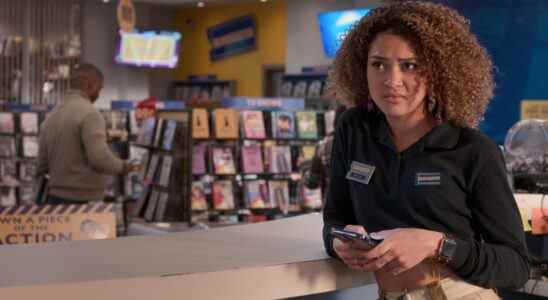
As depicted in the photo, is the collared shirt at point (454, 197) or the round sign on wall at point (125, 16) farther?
the round sign on wall at point (125, 16)

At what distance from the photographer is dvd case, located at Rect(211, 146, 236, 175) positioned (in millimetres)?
8242

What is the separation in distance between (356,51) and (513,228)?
541 mm

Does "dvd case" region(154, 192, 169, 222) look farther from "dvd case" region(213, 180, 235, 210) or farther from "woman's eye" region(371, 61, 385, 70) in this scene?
"woman's eye" region(371, 61, 385, 70)

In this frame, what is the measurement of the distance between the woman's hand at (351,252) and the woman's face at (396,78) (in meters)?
0.28

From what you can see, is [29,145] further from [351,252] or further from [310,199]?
[351,252]

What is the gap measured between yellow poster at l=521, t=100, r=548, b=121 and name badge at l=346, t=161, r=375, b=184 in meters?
2.18

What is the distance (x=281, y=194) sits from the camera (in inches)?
337

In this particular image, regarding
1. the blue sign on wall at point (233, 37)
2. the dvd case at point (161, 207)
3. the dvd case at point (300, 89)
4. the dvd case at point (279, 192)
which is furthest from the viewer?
the blue sign on wall at point (233, 37)

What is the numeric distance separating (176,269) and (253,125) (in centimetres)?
680

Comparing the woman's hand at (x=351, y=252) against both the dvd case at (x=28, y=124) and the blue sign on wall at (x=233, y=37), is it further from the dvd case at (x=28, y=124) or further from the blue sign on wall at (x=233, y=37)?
the blue sign on wall at (x=233, y=37)

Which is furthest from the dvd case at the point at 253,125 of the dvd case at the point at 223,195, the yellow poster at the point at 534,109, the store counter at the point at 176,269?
the store counter at the point at 176,269

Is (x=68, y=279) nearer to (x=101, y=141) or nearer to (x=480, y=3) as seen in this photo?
(x=480, y=3)

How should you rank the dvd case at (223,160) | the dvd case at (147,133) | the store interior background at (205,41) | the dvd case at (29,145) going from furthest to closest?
the store interior background at (205,41), the dvd case at (29,145), the dvd case at (223,160), the dvd case at (147,133)

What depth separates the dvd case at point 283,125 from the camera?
8625 millimetres
